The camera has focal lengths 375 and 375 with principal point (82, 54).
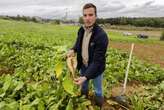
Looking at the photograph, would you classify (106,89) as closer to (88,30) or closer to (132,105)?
(132,105)

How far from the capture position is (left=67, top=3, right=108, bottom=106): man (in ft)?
15.9

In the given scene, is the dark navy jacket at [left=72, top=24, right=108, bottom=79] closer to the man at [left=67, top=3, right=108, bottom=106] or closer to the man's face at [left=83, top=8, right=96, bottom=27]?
the man at [left=67, top=3, right=108, bottom=106]

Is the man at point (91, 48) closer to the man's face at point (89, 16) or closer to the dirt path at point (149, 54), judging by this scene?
the man's face at point (89, 16)

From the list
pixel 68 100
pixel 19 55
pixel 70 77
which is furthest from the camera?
pixel 19 55

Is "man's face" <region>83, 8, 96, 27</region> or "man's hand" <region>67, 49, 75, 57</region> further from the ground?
"man's face" <region>83, 8, 96, 27</region>

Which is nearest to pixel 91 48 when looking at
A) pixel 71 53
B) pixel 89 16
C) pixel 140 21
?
pixel 71 53

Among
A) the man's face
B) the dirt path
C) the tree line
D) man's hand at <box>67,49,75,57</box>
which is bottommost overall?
the tree line

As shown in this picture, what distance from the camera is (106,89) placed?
7508mm

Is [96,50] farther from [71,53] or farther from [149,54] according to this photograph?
[149,54]

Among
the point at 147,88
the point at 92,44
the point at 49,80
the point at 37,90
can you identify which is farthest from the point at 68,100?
the point at 147,88

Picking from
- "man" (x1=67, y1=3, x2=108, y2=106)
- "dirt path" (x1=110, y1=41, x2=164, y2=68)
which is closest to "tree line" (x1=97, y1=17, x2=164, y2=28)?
"dirt path" (x1=110, y1=41, x2=164, y2=68)

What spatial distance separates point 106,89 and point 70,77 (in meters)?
2.57

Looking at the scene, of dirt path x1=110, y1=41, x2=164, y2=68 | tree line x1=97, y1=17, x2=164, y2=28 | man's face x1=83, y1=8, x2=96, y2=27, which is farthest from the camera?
tree line x1=97, y1=17, x2=164, y2=28

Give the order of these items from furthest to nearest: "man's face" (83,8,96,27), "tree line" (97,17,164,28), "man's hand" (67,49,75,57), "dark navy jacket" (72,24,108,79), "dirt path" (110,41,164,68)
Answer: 1. "tree line" (97,17,164,28)
2. "dirt path" (110,41,164,68)
3. "man's hand" (67,49,75,57)
4. "dark navy jacket" (72,24,108,79)
5. "man's face" (83,8,96,27)
